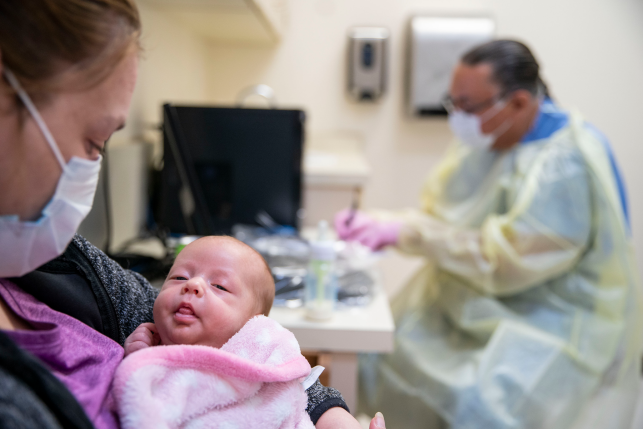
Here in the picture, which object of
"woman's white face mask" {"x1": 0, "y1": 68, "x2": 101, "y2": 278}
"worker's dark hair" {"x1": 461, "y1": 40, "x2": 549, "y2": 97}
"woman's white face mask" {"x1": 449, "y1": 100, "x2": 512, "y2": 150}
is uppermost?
"woman's white face mask" {"x1": 0, "y1": 68, "x2": 101, "y2": 278}

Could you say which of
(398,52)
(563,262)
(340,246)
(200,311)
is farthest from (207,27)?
(200,311)

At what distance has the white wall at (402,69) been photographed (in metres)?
2.53

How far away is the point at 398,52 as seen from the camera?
2605 mm

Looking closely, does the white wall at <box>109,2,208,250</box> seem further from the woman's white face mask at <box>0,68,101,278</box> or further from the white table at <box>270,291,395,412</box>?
the woman's white face mask at <box>0,68,101,278</box>

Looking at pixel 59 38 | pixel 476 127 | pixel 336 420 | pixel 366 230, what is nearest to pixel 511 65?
pixel 476 127

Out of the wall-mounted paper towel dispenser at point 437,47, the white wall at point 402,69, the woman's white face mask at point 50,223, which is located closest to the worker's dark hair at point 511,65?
the wall-mounted paper towel dispenser at point 437,47

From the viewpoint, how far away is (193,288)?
0.69 m

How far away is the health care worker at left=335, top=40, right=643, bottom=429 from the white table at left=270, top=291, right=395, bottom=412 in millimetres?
402

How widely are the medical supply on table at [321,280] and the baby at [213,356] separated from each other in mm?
315

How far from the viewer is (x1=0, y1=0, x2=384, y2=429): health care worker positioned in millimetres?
451

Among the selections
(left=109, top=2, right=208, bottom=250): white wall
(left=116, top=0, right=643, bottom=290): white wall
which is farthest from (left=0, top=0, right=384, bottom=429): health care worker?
(left=116, top=0, right=643, bottom=290): white wall

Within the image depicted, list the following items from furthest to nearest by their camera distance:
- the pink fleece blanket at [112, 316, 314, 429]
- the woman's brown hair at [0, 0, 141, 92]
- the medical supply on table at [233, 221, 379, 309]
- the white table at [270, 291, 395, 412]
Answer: the medical supply on table at [233, 221, 379, 309] < the white table at [270, 291, 395, 412] < the pink fleece blanket at [112, 316, 314, 429] < the woman's brown hair at [0, 0, 141, 92]

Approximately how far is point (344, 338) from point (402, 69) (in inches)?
72.1

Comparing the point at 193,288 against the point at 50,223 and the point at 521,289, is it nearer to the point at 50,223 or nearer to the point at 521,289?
the point at 50,223
